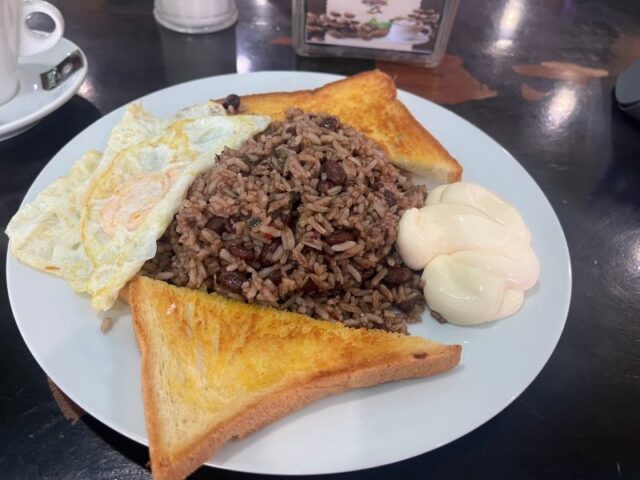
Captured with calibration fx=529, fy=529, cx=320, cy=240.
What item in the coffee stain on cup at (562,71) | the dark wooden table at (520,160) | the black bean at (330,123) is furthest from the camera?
the coffee stain on cup at (562,71)

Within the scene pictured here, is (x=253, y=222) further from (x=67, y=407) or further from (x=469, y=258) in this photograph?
(x=67, y=407)

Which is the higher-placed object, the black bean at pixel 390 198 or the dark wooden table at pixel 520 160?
the black bean at pixel 390 198

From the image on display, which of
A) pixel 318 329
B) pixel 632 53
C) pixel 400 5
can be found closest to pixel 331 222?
pixel 318 329

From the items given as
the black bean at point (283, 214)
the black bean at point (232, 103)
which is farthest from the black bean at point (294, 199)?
the black bean at point (232, 103)

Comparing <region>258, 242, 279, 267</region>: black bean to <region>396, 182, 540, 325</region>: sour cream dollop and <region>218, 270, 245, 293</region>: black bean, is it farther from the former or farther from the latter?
<region>396, 182, 540, 325</region>: sour cream dollop

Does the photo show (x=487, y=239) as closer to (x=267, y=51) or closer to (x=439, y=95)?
(x=439, y=95)

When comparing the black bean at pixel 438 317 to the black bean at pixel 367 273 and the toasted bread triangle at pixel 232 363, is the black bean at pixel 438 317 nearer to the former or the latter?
the toasted bread triangle at pixel 232 363

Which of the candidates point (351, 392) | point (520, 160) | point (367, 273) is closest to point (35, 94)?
point (367, 273)

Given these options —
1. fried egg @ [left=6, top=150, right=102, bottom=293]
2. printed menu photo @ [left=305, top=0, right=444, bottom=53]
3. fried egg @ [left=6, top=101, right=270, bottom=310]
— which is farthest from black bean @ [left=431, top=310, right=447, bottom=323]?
printed menu photo @ [left=305, top=0, right=444, bottom=53]
